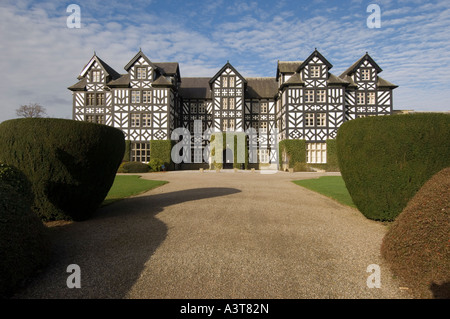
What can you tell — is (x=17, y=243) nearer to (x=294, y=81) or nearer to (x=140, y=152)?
(x=140, y=152)

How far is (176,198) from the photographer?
904cm

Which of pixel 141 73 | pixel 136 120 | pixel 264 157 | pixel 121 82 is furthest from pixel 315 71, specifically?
pixel 121 82

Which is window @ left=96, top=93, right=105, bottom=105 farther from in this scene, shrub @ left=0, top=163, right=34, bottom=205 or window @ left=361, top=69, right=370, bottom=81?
window @ left=361, top=69, right=370, bottom=81

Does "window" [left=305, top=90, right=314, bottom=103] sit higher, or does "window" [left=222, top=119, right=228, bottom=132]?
"window" [left=305, top=90, right=314, bottom=103]

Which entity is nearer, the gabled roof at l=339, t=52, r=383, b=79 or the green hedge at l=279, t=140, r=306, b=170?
the green hedge at l=279, t=140, r=306, b=170

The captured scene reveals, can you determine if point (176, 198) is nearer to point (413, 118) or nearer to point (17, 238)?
point (17, 238)

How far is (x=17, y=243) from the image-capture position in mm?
3289

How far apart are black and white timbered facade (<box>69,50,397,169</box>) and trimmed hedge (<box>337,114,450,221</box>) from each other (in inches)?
911

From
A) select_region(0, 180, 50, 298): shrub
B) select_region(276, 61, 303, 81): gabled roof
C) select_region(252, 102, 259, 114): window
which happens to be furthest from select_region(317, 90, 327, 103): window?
select_region(0, 180, 50, 298): shrub

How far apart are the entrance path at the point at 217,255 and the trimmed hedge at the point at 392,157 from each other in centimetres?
66

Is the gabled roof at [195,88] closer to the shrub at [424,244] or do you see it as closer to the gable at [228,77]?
the gable at [228,77]

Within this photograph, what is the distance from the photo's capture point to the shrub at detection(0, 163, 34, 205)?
4.36 meters

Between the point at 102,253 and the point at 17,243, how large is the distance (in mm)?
1269
